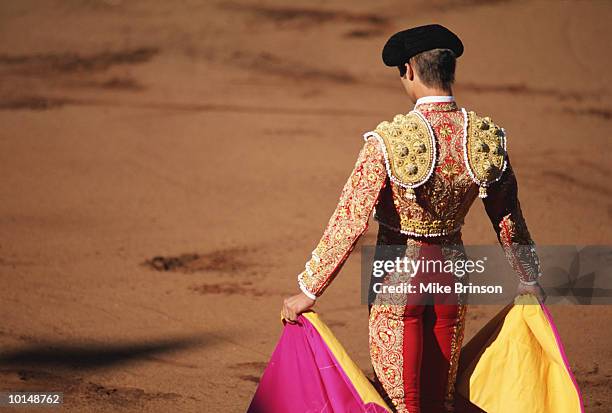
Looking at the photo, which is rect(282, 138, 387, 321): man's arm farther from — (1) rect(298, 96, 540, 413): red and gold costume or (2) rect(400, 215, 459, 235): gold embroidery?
(2) rect(400, 215, 459, 235): gold embroidery

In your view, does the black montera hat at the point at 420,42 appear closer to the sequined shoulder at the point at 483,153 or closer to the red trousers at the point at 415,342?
the sequined shoulder at the point at 483,153

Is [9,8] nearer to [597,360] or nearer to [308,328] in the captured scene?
[597,360]

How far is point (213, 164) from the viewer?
8.13 metres

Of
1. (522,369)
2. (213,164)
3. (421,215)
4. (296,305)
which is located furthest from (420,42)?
(213,164)

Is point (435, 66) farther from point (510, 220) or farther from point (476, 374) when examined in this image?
point (476, 374)

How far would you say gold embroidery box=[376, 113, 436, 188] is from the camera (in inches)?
105

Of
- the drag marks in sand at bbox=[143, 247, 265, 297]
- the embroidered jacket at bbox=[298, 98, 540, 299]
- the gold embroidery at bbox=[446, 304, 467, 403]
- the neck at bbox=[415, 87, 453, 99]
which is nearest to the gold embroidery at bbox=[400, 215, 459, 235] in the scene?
the embroidered jacket at bbox=[298, 98, 540, 299]

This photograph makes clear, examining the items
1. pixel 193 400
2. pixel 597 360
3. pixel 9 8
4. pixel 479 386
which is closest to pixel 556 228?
pixel 597 360

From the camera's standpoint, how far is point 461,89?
10.2 m

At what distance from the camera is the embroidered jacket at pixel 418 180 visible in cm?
267

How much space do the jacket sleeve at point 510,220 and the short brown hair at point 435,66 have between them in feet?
1.09

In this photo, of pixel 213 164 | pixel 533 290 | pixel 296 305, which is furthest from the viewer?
pixel 213 164

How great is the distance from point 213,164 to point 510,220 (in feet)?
17.9

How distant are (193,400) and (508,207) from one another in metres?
2.04
